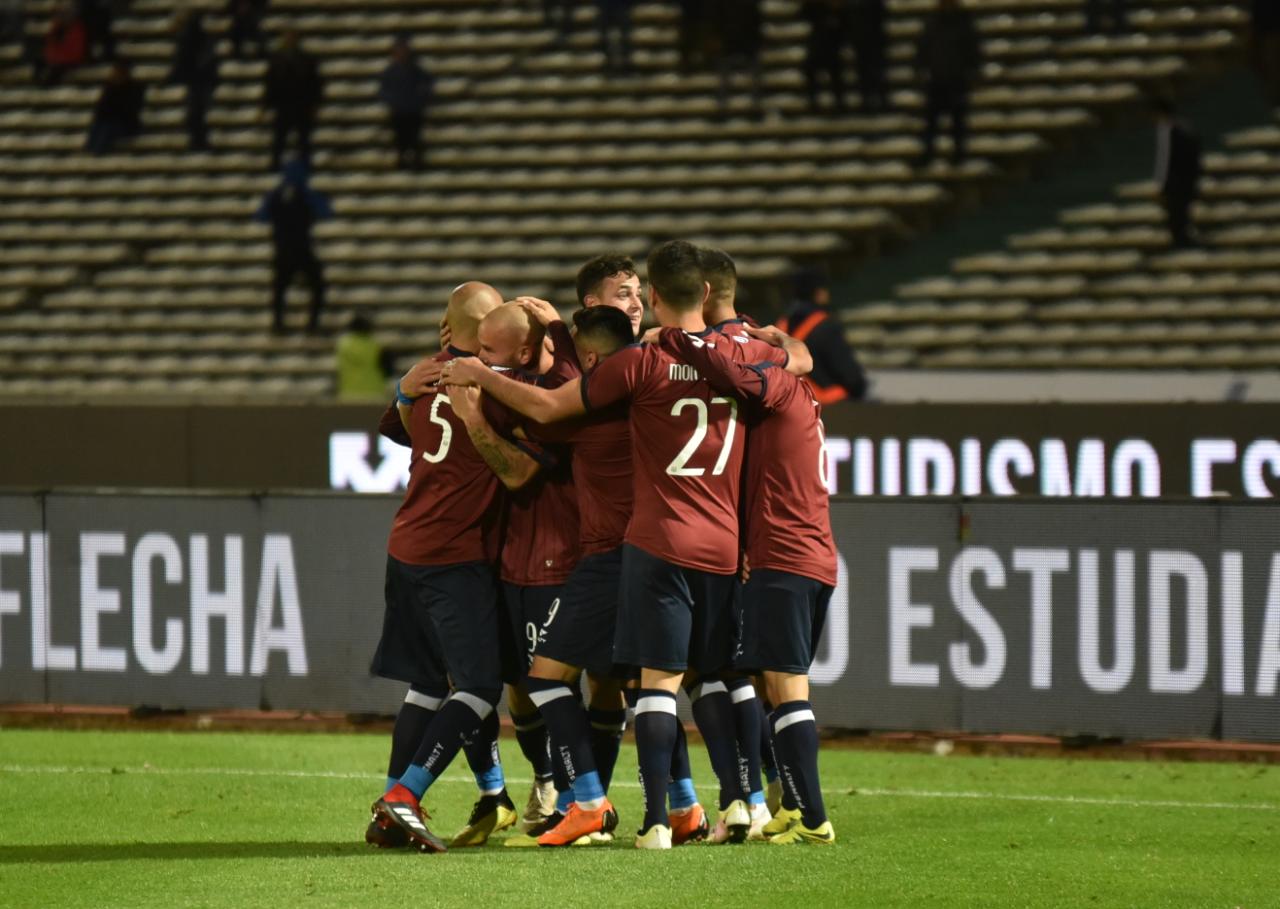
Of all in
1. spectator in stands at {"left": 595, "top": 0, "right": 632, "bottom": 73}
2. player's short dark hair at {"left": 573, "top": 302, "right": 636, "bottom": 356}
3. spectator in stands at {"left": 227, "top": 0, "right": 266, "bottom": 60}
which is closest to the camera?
player's short dark hair at {"left": 573, "top": 302, "right": 636, "bottom": 356}

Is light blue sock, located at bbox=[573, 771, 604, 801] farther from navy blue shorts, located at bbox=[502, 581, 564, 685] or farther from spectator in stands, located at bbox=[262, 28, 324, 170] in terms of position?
spectator in stands, located at bbox=[262, 28, 324, 170]

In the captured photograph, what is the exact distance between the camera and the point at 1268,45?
23.5m

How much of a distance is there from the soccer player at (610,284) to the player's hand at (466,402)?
23.8 inches

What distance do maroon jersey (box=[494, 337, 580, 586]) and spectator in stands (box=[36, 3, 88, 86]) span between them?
22630 mm

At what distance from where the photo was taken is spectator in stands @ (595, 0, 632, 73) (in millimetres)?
26484

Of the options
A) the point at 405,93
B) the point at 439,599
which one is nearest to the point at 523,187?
the point at 405,93

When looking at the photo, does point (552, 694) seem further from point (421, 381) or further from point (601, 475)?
point (421, 381)

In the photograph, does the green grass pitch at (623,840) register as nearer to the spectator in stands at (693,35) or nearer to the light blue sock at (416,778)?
the light blue sock at (416,778)

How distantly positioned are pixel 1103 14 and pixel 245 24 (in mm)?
11161

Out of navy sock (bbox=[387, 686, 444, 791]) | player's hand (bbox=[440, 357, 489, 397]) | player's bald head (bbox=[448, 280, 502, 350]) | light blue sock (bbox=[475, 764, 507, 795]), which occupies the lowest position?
light blue sock (bbox=[475, 764, 507, 795])

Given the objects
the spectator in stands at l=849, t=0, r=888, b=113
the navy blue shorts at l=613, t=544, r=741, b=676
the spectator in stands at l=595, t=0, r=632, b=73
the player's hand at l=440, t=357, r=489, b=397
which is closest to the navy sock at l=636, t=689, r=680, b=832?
the navy blue shorts at l=613, t=544, r=741, b=676

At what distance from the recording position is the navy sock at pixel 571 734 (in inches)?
342

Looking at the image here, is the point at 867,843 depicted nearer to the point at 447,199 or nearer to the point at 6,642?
the point at 6,642

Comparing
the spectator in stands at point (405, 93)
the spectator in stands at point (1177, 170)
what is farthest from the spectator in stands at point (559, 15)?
the spectator in stands at point (1177, 170)
